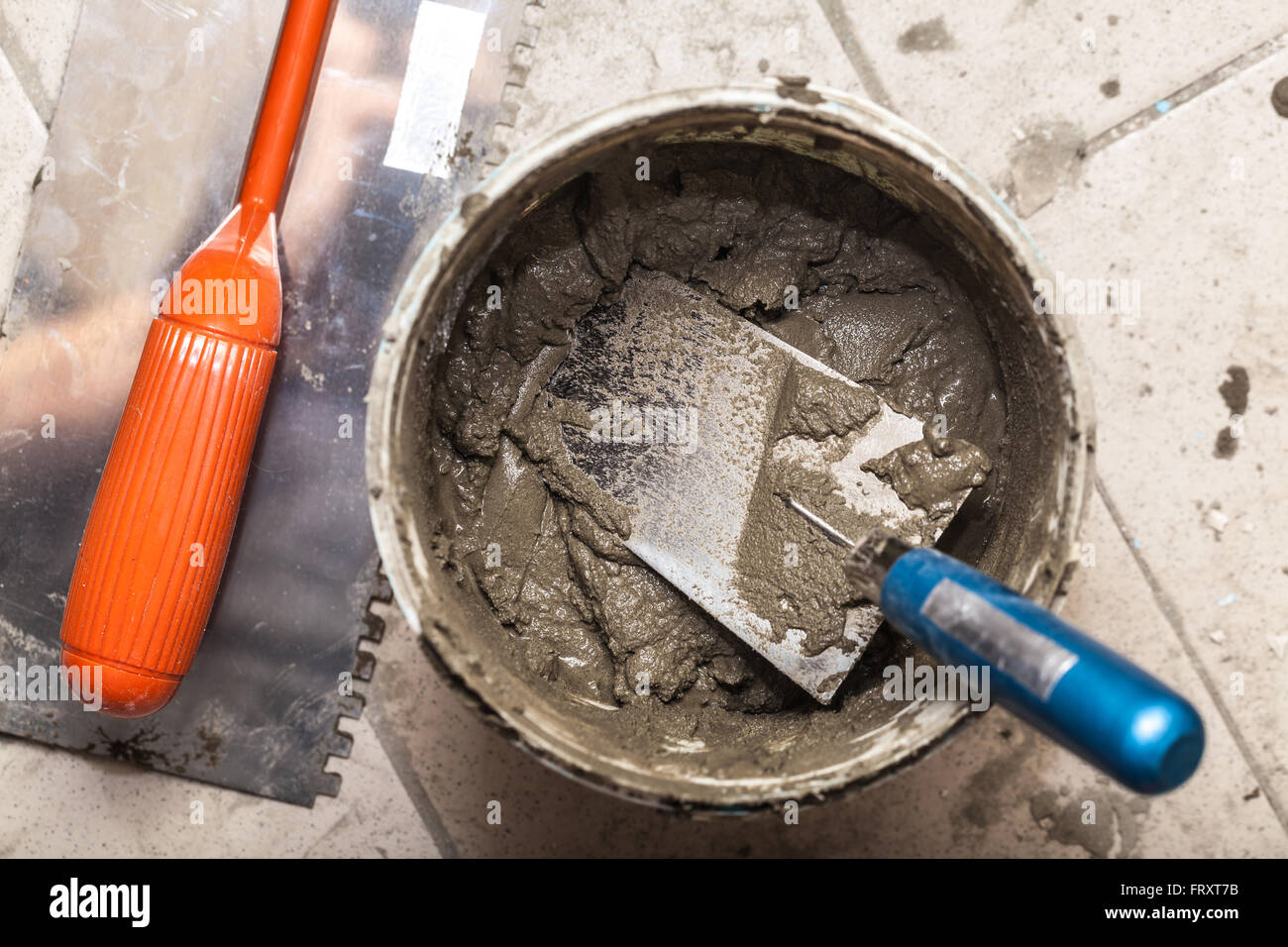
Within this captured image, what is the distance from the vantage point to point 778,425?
1593 mm

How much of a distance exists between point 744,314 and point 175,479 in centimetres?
106

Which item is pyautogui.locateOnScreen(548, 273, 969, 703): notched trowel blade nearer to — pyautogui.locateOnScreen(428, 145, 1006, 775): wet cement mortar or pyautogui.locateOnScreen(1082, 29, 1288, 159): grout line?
pyautogui.locateOnScreen(428, 145, 1006, 775): wet cement mortar

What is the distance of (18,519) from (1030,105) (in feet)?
7.19

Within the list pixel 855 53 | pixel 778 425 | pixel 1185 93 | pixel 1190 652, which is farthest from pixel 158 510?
pixel 1185 93

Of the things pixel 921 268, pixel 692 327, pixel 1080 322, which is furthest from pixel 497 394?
pixel 1080 322

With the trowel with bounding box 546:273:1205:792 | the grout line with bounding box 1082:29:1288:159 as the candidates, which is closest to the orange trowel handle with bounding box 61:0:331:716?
the trowel with bounding box 546:273:1205:792

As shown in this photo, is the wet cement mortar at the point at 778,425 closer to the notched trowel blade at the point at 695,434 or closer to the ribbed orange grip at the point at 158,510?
the notched trowel blade at the point at 695,434

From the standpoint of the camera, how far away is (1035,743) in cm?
183

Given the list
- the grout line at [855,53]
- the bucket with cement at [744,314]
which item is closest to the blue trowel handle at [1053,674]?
the bucket with cement at [744,314]

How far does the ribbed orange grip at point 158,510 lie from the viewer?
1.58 m

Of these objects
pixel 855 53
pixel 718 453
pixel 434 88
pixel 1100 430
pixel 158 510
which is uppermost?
pixel 855 53

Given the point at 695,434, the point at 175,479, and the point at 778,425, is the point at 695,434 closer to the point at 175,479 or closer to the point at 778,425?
the point at 778,425

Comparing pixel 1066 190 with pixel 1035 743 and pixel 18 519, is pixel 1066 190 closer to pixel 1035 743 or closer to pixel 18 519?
pixel 1035 743

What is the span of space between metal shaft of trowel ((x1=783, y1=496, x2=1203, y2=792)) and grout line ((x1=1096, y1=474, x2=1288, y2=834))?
859 mm
